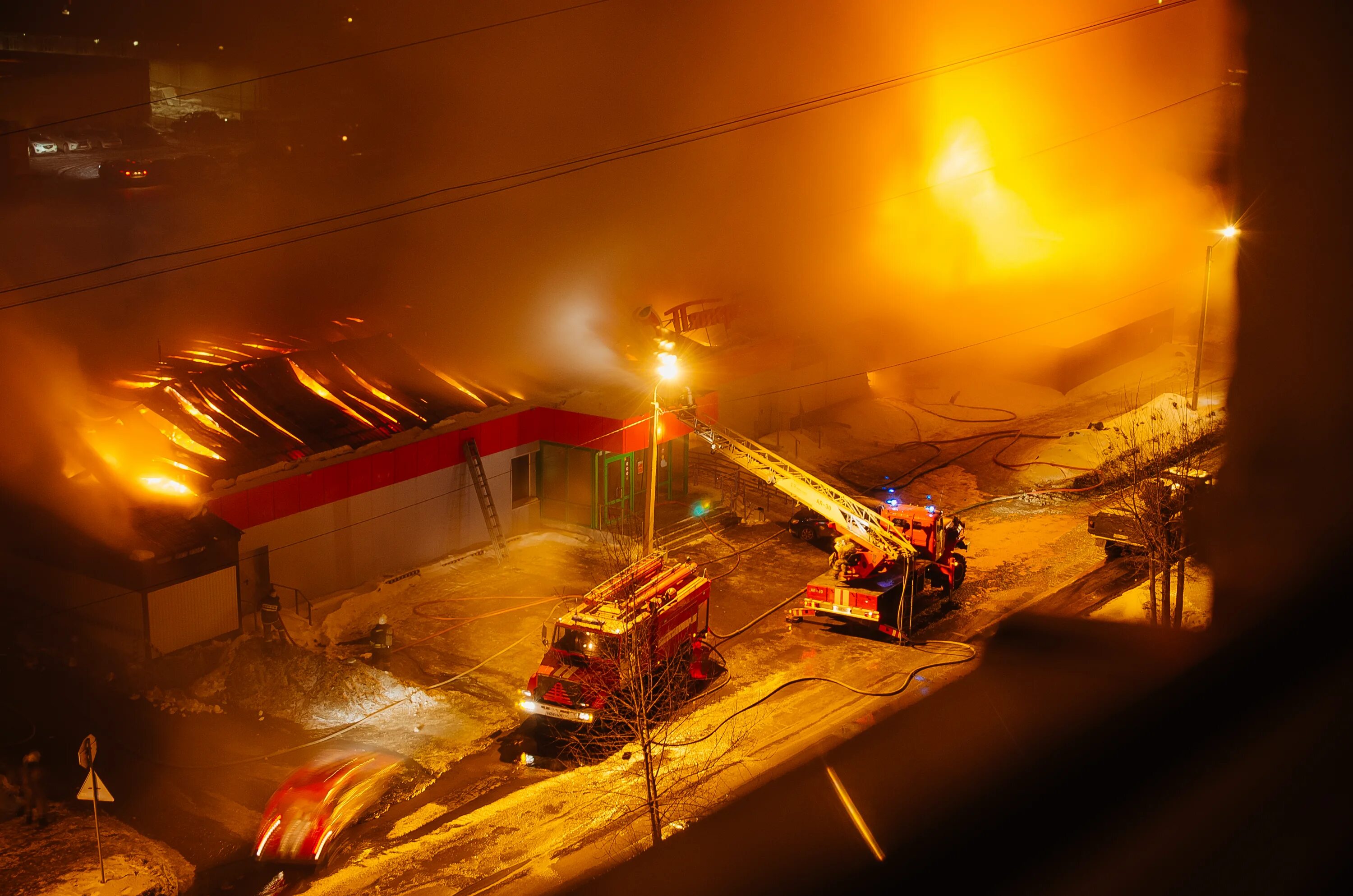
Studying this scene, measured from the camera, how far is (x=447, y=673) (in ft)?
52.0

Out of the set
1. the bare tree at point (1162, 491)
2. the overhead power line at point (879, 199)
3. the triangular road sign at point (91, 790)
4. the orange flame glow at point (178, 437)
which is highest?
the overhead power line at point (879, 199)

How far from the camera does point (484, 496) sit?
20469mm

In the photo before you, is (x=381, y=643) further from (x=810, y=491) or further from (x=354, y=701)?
(x=810, y=491)

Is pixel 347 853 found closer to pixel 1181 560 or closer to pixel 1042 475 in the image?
pixel 1181 560

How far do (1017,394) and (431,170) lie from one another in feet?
75.8

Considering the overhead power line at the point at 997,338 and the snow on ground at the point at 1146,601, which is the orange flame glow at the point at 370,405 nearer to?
the snow on ground at the point at 1146,601

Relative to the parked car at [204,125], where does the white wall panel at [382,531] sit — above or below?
below

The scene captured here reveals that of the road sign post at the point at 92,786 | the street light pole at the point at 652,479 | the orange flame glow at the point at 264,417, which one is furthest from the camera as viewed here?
the orange flame glow at the point at 264,417

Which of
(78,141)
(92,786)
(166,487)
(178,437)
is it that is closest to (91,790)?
(92,786)

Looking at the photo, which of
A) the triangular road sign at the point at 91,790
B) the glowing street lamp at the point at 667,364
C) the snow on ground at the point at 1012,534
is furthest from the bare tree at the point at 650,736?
the snow on ground at the point at 1012,534

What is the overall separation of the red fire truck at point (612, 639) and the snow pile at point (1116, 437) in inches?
485

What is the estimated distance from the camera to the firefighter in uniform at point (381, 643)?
52.7 ft

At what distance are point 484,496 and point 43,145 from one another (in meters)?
30.7

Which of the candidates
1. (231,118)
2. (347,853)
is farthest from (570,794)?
(231,118)
